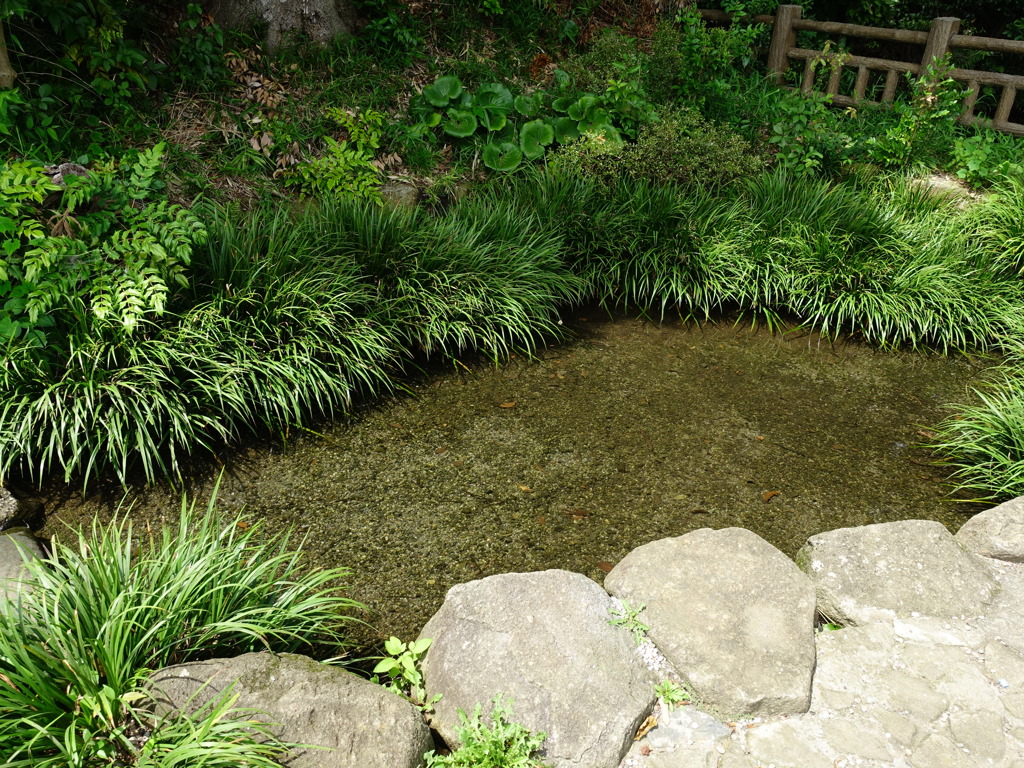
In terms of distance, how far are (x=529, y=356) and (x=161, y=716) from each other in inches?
117

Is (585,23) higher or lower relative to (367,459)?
higher

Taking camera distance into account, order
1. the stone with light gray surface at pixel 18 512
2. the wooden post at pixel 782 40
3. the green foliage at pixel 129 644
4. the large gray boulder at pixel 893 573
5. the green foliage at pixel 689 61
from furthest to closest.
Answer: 1. the wooden post at pixel 782 40
2. the green foliage at pixel 689 61
3. the stone with light gray surface at pixel 18 512
4. the large gray boulder at pixel 893 573
5. the green foliage at pixel 129 644

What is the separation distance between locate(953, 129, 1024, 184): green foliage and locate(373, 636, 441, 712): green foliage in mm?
5624

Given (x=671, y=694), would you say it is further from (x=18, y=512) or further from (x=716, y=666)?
(x=18, y=512)

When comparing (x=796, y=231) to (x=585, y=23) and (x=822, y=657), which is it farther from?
(x=585, y=23)

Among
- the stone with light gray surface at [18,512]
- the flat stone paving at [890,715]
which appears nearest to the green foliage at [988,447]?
the flat stone paving at [890,715]

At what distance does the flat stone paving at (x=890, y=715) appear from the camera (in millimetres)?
2217

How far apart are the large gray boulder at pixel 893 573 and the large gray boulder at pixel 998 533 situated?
111 millimetres

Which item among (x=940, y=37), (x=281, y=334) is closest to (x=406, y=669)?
(x=281, y=334)

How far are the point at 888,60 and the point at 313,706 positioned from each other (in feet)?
25.1

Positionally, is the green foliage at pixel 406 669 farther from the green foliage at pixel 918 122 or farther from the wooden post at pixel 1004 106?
the wooden post at pixel 1004 106

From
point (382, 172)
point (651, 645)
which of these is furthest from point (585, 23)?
point (651, 645)

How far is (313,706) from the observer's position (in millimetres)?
2080

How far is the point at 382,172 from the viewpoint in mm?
5746
